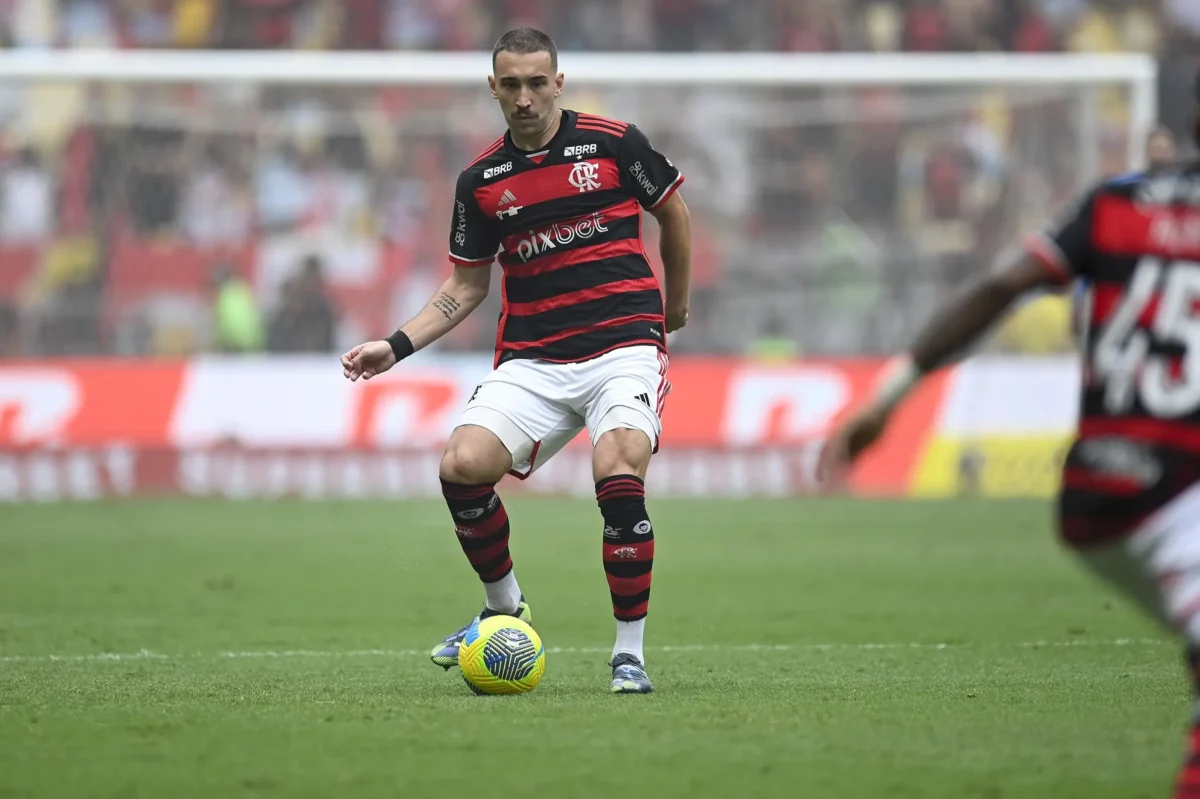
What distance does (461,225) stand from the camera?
7562 mm

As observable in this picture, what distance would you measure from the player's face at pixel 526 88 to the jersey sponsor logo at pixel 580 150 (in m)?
0.14

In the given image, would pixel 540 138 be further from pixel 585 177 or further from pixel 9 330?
pixel 9 330

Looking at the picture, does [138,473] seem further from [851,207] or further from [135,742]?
[135,742]

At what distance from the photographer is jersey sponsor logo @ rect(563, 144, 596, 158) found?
288 inches

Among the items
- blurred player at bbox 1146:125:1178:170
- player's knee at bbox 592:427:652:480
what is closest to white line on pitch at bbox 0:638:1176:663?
player's knee at bbox 592:427:652:480

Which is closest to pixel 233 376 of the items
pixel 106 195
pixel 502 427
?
pixel 106 195

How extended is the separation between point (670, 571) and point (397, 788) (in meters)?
7.35

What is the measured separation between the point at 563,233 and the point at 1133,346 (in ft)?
11.0

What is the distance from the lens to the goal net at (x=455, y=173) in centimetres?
1948

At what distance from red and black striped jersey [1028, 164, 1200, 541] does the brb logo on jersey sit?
122 inches

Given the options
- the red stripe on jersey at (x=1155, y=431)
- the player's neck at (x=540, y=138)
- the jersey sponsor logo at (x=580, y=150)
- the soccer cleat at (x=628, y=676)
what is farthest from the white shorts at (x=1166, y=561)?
the player's neck at (x=540, y=138)

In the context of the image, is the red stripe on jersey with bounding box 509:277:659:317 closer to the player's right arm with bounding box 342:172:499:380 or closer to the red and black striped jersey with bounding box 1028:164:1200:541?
the player's right arm with bounding box 342:172:499:380

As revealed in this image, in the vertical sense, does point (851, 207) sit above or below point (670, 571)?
above

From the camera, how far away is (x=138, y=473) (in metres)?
18.2
